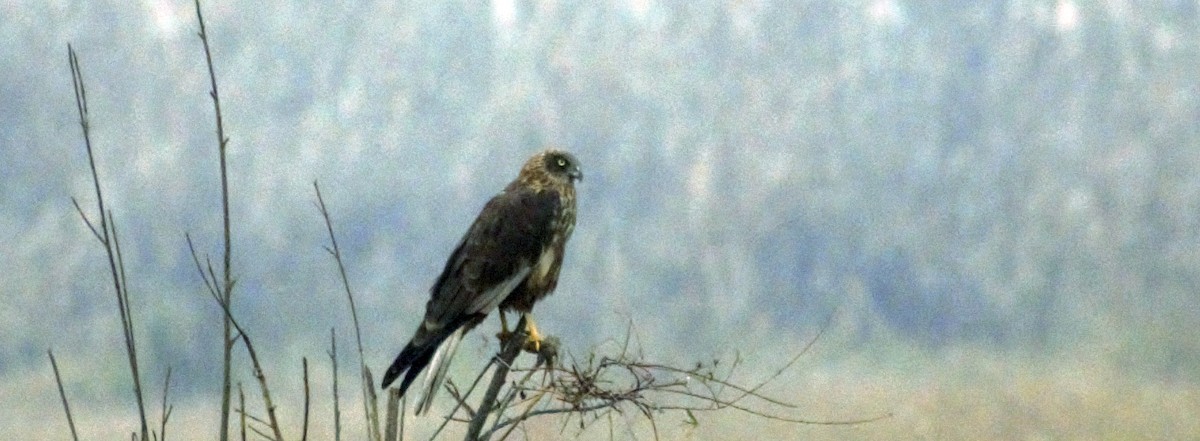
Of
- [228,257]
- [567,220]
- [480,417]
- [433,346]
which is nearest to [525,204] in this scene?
[567,220]

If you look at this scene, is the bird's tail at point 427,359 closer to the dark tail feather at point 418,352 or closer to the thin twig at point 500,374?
the dark tail feather at point 418,352

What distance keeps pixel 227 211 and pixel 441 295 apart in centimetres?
219

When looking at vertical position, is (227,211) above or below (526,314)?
below

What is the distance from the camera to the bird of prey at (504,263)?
3654 mm

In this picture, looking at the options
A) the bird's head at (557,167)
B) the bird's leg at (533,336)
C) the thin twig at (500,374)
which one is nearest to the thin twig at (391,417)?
the thin twig at (500,374)

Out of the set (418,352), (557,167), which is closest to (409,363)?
(418,352)

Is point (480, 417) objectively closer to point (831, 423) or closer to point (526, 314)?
point (831, 423)

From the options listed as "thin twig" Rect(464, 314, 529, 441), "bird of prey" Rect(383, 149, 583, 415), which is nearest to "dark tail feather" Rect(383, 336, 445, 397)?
"bird of prey" Rect(383, 149, 583, 415)

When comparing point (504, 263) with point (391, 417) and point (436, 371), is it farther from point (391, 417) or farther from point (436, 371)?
point (391, 417)

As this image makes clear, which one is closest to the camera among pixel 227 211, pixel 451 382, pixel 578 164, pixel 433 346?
pixel 227 211

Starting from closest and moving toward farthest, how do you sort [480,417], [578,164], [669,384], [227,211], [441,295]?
1. [227,211]
2. [480,417]
3. [669,384]
4. [441,295]
5. [578,164]

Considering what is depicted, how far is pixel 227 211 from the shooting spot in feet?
5.91

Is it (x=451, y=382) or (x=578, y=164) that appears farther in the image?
(x=578, y=164)

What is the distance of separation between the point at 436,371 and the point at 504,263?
0.74 meters
